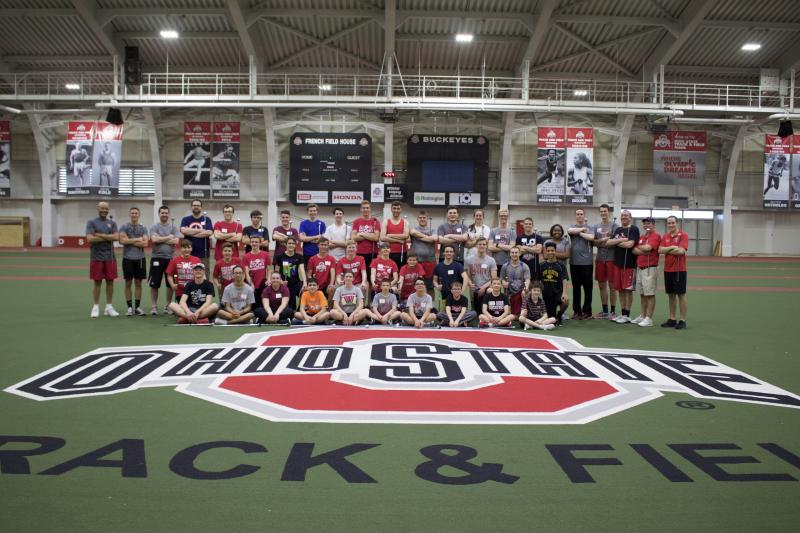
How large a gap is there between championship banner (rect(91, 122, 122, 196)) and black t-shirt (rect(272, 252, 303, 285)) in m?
23.0

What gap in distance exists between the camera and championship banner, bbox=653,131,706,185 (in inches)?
1147

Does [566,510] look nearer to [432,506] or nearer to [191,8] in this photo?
[432,506]

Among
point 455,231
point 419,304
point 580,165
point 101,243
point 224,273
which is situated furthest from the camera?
point 580,165

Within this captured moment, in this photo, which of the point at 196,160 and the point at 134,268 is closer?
the point at 134,268

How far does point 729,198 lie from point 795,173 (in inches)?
136

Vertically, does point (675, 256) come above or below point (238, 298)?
above

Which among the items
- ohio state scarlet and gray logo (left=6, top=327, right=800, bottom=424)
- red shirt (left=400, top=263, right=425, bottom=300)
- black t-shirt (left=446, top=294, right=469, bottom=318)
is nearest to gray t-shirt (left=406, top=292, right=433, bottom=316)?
black t-shirt (left=446, top=294, right=469, bottom=318)

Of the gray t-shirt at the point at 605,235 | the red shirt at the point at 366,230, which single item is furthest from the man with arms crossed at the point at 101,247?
the gray t-shirt at the point at 605,235

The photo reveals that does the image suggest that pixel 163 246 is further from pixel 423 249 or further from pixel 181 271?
pixel 423 249

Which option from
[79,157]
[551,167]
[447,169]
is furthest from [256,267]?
[79,157]

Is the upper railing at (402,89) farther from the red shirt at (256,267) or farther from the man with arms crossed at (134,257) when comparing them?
the red shirt at (256,267)

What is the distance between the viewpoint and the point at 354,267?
10164 millimetres

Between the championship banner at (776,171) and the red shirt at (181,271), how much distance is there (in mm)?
30837

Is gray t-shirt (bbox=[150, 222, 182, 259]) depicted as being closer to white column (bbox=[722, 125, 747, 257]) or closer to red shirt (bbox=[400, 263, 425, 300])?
red shirt (bbox=[400, 263, 425, 300])
